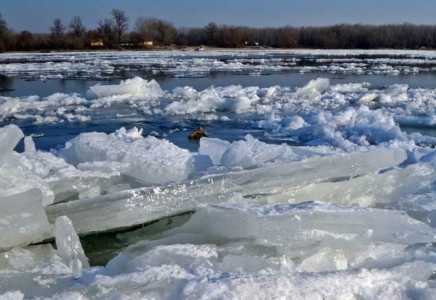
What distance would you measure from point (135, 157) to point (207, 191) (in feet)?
2.69

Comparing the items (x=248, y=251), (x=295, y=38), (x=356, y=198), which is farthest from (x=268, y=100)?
(x=295, y=38)

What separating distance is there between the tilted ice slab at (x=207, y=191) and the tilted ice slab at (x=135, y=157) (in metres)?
0.41

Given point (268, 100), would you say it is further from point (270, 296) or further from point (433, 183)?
point (270, 296)

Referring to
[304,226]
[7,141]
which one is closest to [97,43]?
[7,141]

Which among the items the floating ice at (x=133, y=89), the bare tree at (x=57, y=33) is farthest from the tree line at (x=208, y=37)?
the floating ice at (x=133, y=89)

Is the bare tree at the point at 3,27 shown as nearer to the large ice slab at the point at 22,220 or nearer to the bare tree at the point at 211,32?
the bare tree at the point at 211,32

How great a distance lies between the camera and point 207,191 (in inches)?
98.4

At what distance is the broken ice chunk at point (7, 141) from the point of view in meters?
2.25

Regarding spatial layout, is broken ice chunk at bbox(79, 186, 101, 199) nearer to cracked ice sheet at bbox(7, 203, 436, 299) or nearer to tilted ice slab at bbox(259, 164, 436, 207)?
cracked ice sheet at bbox(7, 203, 436, 299)

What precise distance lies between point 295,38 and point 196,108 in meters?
54.7

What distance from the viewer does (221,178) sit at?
101 inches

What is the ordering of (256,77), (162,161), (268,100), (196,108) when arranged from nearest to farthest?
1. (162,161)
2. (196,108)
3. (268,100)
4. (256,77)

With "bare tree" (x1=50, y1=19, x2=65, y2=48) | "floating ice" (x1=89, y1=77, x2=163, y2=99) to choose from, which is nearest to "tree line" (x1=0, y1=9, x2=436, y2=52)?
"bare tree" (x1=50, y1=19, x2=65, y2=48)

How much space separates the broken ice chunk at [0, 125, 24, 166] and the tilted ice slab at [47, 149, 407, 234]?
1.08 feet
